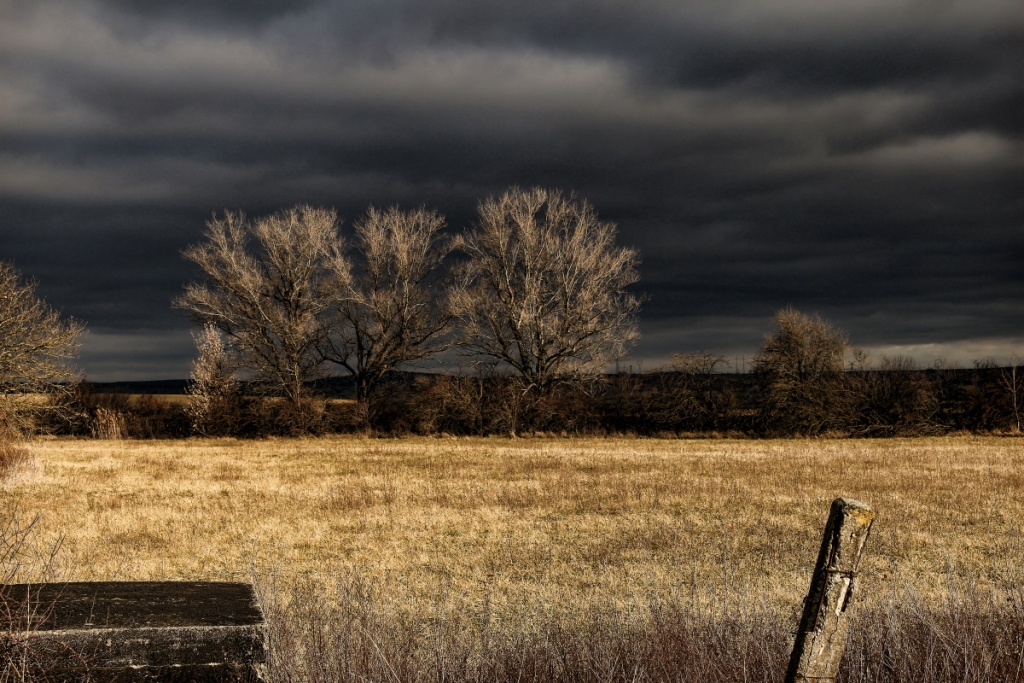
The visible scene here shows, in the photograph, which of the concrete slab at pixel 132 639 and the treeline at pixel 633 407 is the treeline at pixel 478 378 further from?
the concrete slab at pixel 132 639

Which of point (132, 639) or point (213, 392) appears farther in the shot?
point (213, 392)

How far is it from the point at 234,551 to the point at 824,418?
30.0 metres

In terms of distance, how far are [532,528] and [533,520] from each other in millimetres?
792

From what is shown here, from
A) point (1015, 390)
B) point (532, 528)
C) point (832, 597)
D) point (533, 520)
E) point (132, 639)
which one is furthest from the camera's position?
point (1015, 390)

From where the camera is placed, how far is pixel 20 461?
1995 centimetres

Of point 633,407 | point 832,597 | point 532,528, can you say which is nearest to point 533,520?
point 532,528

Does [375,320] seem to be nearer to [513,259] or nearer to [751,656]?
[513,259]

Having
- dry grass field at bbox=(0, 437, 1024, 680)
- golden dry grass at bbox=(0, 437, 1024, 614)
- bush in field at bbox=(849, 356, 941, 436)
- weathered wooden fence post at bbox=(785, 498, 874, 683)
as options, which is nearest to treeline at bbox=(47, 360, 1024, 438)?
bush in field at bbox=(849, 356, 941, 436)

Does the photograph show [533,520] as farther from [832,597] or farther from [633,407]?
[633,407]

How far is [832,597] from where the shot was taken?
2963 mm

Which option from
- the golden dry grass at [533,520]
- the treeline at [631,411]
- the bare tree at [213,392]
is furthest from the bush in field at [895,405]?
the bare tree at [213,392]

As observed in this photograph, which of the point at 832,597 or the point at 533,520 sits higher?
the point at 832,597

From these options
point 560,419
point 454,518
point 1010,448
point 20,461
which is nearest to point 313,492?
point 454,518

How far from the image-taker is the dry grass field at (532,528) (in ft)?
27.3
